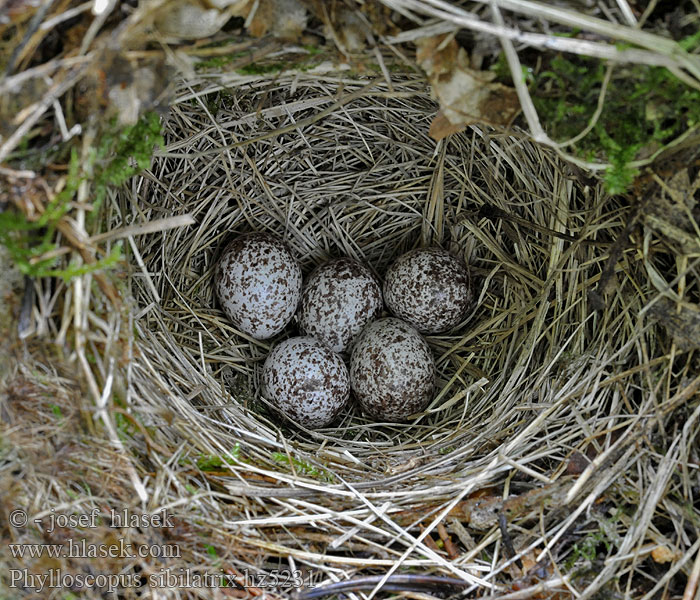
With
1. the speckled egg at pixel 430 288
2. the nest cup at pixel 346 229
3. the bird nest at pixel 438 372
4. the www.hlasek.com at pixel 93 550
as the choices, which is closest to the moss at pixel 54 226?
the bird nest at pixel 438 372

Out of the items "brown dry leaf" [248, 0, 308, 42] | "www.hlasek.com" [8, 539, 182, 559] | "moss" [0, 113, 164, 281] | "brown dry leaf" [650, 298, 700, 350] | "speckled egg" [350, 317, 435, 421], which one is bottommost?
"speckled egg" [350, 317, 435, 421]

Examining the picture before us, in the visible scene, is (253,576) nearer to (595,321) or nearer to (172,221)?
(172,221)

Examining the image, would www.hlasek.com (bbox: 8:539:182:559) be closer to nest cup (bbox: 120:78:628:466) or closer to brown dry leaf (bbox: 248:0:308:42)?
nest cup (bbox: 120:78:628:466)

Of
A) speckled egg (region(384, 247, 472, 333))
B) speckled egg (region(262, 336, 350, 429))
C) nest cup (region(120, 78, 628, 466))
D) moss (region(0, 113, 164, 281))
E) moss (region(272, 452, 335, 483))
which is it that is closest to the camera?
moss (region(0, 113, 164, 281))

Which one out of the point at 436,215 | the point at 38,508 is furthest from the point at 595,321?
the point at 38,508

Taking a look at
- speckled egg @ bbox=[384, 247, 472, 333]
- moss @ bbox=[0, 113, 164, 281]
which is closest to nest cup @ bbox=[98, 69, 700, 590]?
speckled egg @ bbox=[384, 247, 472, 333]

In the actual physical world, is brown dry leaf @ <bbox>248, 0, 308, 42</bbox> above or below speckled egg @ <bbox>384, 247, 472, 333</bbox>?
above

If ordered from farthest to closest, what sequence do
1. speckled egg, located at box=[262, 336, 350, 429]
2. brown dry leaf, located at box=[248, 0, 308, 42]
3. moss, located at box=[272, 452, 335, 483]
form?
speckled egg, located at box=[262, 336, 350, 429], moss, located at box=[272, 452, 335, 483], brown dry leaf, located at box=[248, 0, 308, 42]

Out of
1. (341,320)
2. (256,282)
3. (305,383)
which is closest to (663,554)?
(305,383)

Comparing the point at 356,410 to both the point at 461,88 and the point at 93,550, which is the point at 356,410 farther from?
the point at 461,88
